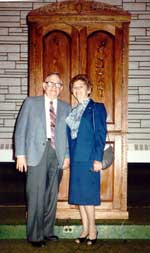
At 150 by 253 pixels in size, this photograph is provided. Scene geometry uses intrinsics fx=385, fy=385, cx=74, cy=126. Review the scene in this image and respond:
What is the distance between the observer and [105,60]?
4324 millimetres

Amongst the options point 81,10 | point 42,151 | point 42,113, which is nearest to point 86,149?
point 42,151

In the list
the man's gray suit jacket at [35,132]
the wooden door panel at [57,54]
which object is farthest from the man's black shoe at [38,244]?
the wooden door panel at [57,54]

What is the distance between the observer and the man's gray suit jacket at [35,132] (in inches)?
145

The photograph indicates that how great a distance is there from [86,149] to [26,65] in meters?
2.68

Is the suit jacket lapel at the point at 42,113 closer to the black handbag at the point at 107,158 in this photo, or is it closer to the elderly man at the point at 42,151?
the elderly man at the point at 42,151

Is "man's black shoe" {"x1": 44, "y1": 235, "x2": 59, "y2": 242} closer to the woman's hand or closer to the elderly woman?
the elderly woman

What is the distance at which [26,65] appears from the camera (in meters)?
5.95

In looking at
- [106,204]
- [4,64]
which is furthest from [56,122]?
[4,64]

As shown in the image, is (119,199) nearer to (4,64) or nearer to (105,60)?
(105,60)

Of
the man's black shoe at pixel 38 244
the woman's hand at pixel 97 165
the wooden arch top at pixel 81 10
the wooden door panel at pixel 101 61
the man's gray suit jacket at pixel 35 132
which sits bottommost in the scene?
the man's black shoe at pixel 38 244

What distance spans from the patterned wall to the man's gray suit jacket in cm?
227

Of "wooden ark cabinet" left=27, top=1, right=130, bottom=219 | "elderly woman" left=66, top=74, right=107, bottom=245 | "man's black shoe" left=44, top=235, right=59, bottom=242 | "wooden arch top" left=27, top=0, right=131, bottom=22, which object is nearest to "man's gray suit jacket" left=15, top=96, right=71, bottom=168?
"elderly woman" left=66, top=74, right=107, bottom=245

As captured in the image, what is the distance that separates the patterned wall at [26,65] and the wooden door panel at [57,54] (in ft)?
5.56

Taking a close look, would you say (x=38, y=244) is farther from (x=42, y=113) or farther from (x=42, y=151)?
(x=42, y=113)
